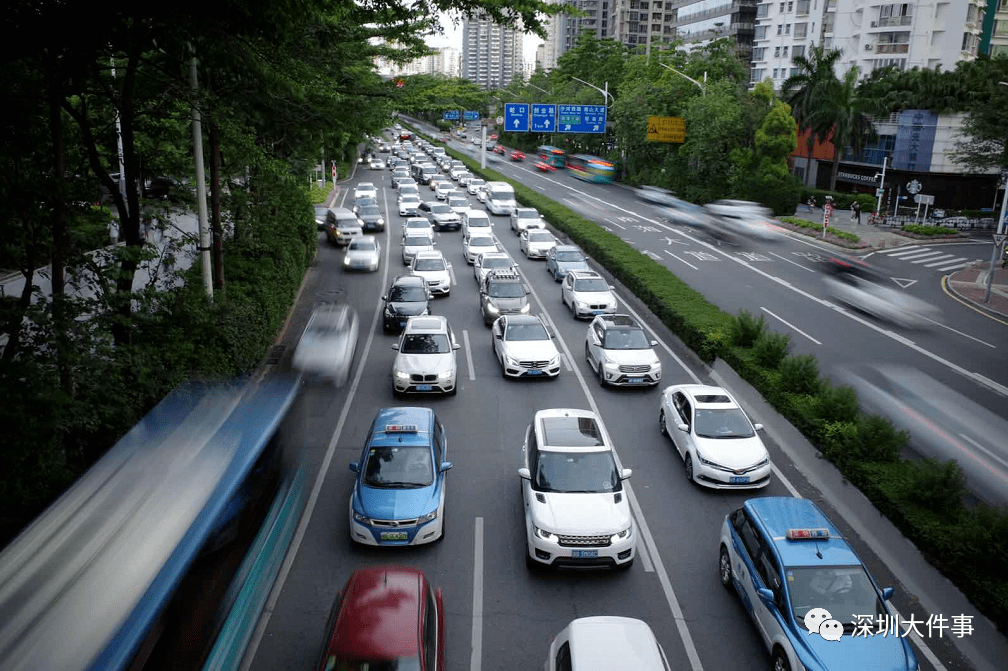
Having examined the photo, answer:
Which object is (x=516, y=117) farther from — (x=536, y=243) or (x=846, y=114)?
(x=846, y=114)

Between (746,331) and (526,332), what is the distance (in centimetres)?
598

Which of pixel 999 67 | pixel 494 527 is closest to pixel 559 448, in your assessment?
pixel 494 527

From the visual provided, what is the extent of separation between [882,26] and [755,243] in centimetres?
3656

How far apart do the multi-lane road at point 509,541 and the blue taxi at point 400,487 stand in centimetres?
48

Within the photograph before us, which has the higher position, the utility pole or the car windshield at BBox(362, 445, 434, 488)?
the utility pole

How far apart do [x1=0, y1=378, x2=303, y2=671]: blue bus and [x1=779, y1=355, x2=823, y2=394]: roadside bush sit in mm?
11395

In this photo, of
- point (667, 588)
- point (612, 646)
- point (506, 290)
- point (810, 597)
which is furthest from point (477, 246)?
point (612, 646)

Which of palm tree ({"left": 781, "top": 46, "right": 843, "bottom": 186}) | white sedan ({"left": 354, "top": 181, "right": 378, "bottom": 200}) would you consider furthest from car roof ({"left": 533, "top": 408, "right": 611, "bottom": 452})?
palm tree ({"left": 781, "top": 46, "right": 843, "bottom": 186})

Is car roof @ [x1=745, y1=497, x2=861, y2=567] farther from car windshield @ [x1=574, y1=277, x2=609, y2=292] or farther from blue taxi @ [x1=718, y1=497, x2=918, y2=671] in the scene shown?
car windshield @ [x1=574, y1=277, x2=609, y2=292]

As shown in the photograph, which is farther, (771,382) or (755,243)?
(755,243)

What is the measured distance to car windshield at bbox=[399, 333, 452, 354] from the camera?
62.2 ft

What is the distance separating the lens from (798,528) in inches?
396

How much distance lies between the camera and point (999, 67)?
50781 mm

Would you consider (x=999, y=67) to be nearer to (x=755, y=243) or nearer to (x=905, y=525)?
(x=755, y=243)
